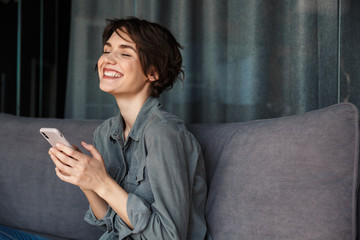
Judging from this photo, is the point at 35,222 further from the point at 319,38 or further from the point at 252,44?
the point at 319,38

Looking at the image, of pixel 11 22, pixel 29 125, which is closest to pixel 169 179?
pixel 29 125

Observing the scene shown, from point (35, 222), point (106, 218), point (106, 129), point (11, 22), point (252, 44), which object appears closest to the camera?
point (106, 218)

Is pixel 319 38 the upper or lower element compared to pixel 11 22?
lower

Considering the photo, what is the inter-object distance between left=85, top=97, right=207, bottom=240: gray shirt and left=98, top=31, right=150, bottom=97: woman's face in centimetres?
8

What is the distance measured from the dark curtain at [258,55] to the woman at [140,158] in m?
0.68

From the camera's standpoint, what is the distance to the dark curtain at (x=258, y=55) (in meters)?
1.78

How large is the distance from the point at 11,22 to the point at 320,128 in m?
3.21

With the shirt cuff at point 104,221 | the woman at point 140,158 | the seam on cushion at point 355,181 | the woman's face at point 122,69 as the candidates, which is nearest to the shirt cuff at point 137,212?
the woman at point 140,158

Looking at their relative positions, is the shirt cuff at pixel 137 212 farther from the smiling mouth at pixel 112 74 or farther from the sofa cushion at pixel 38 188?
the sofa cushion at pixel 38 188

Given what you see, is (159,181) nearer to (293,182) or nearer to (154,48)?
(293,182)

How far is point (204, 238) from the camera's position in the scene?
46.7 inches

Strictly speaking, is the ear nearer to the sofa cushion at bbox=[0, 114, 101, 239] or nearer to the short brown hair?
the short brown hair

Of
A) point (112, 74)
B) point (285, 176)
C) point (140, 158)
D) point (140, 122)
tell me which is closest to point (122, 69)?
point (112, 74)

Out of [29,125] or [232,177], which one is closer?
[232,177]
